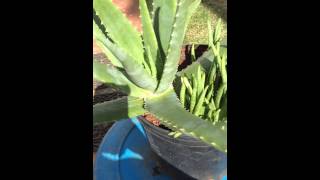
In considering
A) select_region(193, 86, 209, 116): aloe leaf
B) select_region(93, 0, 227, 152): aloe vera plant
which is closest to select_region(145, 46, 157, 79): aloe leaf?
select_region(93, 0, 227, 152): aloe vera plant

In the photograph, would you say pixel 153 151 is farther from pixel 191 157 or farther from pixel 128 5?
pixel 128 5

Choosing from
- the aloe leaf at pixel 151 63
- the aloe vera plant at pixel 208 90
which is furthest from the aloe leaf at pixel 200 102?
the aloe leaf at pixel 151 63

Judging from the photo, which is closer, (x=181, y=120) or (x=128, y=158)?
(x=181, y=120)

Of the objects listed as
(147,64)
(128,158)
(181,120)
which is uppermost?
(147,64)

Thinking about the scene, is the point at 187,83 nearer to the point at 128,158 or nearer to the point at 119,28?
the point at 119,28

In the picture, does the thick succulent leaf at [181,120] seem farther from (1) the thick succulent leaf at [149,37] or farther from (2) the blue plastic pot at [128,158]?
(2) the blue plastic pot at [128,158]

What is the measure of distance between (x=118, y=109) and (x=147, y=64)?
0.12 meters

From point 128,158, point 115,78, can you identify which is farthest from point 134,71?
point 128,158

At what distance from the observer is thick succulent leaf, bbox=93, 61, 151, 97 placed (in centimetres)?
78

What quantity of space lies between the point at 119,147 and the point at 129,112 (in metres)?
0.32

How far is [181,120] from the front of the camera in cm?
75

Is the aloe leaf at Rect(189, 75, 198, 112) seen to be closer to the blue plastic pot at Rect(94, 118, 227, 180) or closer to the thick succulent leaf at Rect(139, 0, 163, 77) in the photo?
the thick succulent leaf at Rect(139, 0, 163, 77)

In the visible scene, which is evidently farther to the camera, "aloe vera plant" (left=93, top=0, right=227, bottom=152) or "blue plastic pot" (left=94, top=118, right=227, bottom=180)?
"blue plastic pot" (left=94, top=118, right=227, bottom=180)
